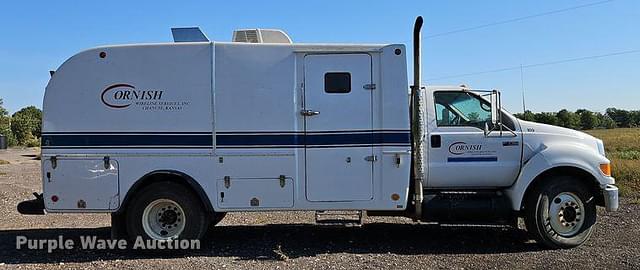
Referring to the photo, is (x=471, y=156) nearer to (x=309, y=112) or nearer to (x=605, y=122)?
(x=309, y=112)

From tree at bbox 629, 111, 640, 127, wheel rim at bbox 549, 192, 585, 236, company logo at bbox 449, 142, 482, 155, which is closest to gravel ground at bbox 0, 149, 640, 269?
wheel rim at bbox 549, 192, 585, 236

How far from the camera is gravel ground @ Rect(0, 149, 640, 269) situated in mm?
6562

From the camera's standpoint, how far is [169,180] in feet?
23.0

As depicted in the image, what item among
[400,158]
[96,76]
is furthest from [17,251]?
[400,158]

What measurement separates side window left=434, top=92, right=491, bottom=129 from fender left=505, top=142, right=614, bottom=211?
80cm

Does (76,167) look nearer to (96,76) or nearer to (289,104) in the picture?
(96,76)

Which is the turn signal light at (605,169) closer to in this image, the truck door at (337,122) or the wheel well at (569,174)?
the wheel well at (569,174)

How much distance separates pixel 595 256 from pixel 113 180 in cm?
617

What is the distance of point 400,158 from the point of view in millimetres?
6957

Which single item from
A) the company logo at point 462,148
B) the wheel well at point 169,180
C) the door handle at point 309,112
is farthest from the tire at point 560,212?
the wheel well at point 169,180

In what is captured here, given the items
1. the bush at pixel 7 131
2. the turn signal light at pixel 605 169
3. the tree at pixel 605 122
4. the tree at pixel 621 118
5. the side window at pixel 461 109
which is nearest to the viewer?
the turn signal light at pixel 605 169

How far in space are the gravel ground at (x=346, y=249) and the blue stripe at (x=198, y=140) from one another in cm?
142

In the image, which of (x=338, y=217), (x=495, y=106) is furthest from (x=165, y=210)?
(x=495, y=106)

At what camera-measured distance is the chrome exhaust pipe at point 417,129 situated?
7031 mm
